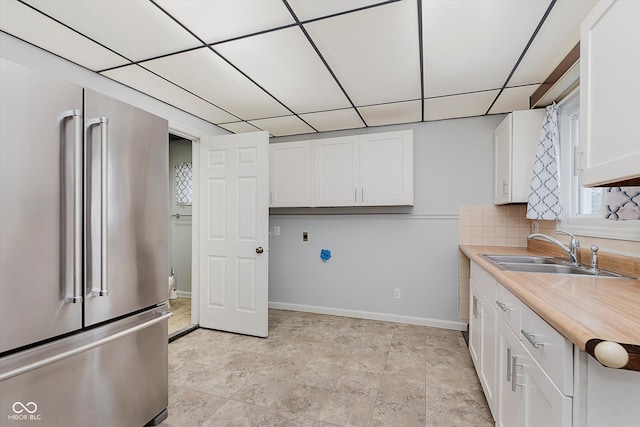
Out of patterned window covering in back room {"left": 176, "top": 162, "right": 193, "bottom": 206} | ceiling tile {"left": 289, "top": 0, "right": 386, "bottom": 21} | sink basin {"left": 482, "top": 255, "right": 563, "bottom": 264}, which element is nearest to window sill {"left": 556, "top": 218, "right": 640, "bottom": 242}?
sink basin {"left": 482, "top": 255, "right": 563, "bottom": 264}

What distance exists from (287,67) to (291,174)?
1.58 m

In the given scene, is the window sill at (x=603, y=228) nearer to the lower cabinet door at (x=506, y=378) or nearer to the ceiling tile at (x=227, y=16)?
the lower cabinet door at (x=506, y=378)

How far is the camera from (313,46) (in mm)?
1798

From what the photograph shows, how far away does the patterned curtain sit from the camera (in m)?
2.21

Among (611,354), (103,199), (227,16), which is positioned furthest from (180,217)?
(611,354)

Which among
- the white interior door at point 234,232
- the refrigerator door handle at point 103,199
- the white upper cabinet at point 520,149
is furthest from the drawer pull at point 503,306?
the white interior door at point 234,232

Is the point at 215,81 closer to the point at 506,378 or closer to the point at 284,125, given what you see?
the point at 284,125

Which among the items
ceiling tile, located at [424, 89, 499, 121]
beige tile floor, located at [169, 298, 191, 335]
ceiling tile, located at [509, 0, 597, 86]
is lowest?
beige tile floor, located at [169, 298, 191, 335]

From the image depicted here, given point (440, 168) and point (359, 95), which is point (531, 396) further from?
point (440, 168)

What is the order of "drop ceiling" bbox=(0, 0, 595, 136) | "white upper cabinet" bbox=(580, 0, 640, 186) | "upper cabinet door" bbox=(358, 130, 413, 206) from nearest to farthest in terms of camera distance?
"white upper cabinet" bbox=(580, 0, 640, 186), "drop ceiling" bbox=(0, 0, 595, 136), "upper cabinet door" bbox=(358, 130, 413, 206)

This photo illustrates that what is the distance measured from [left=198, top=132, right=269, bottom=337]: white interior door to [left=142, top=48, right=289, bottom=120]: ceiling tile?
0.32 m

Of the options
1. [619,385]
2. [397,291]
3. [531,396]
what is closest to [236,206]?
[397,291]

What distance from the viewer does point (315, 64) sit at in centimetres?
201

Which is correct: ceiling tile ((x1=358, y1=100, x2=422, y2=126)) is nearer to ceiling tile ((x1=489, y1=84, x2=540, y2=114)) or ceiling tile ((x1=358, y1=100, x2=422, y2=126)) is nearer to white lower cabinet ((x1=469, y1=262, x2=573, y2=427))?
ceiling tile ((x1=489, y1=84, x2=540, y2=114))
